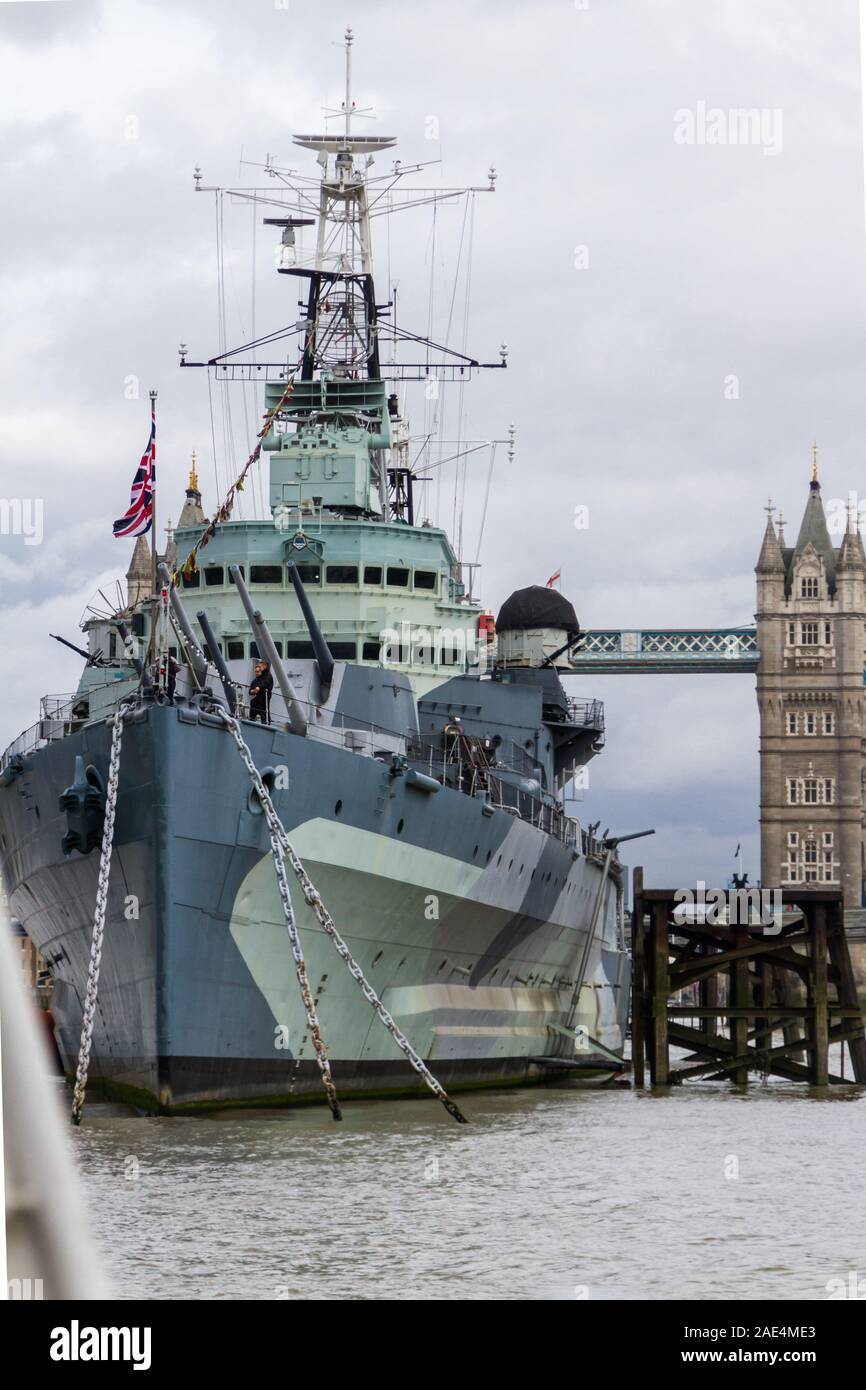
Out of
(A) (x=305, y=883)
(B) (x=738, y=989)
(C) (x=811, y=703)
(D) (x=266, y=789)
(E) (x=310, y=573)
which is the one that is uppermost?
(C) (x=811, y=703)

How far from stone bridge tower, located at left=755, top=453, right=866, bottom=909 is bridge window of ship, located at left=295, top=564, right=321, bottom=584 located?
306 feet

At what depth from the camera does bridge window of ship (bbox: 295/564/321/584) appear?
92.1 feet

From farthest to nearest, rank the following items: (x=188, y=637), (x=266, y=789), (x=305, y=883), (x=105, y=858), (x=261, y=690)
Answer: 1. (x=188, y=637)
2. (x=261, y=690)
3. (x=266, y=789)
4. (x=305, y=883)
5. (x=105, y=858)

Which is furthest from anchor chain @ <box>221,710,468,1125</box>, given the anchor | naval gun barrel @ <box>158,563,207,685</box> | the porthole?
naval gun barrel @ <box>158,563,207,685</box>

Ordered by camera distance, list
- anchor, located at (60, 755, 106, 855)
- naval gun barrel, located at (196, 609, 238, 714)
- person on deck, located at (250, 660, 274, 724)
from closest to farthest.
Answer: anchor, located at (60, 755, 106, 855) < naval gun barrel, located at (196, 609, 238, 714) < person on deck, located at (250, 660, 274, 724)

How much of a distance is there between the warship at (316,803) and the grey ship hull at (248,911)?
0.04 metres

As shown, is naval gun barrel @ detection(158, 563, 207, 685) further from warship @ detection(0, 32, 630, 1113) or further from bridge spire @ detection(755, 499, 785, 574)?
bridge spire @ detection(755, 499, 785, 574)

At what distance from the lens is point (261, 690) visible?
2273cm

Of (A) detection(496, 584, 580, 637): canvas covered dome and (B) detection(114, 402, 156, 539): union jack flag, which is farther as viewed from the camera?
(A) detection(496, 584, 580, 637): canvas covered dome

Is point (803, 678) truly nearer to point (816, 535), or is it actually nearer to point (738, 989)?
point (816, 535)

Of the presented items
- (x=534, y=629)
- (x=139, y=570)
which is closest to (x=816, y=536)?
(x=139, y=570)

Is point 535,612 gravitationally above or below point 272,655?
above

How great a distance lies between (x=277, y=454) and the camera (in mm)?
30969

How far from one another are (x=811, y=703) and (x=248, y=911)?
103 m
